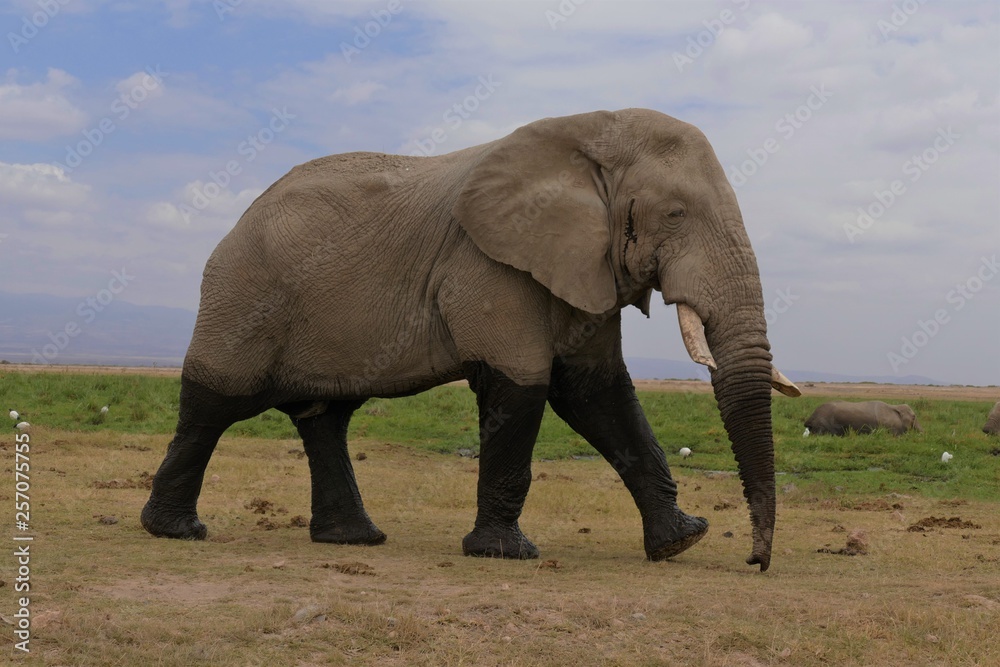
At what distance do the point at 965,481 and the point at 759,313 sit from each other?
978cm

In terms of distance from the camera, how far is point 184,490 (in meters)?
9.66

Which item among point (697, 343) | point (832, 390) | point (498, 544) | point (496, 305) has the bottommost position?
point (498, 544)

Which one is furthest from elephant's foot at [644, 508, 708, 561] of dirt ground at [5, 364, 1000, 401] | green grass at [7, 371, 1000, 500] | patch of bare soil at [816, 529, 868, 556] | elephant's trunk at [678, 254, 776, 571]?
dirt ground at [5, 364, 1000, 401]

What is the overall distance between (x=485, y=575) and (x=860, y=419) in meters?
13.9

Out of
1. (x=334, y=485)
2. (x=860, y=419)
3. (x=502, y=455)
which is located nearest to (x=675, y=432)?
(x=860, y=419)

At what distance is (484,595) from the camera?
696cm

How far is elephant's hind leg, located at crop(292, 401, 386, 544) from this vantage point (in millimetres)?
9852

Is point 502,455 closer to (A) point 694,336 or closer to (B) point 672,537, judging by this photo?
(B) point 672,537

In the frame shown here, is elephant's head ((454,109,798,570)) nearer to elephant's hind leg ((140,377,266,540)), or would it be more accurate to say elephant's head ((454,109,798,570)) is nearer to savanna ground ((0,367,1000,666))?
savanna ground ((0,367,1000,666))

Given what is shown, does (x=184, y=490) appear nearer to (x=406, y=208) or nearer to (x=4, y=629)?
(x=406, y=208)

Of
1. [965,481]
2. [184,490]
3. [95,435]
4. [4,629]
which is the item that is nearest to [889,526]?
[965,481]

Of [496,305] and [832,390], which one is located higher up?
[832,390]

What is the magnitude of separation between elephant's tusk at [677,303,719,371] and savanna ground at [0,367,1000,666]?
5.00 ft

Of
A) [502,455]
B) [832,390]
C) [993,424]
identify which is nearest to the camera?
[502,455]
